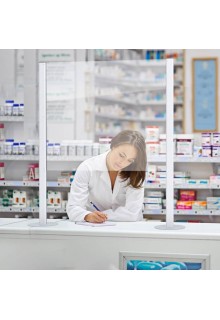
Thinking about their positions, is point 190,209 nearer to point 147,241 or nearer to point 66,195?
point 147,241

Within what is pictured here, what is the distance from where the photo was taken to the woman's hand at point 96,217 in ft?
13.0

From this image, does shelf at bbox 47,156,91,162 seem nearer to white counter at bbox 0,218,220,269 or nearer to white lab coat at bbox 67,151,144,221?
white lab coat at bbox 67,151,144,221

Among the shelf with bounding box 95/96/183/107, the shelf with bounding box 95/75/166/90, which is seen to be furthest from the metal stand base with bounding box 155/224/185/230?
the shelf with bounding box 95/75/166/90

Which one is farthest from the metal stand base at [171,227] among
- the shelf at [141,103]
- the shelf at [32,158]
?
the shelf at [141,103]

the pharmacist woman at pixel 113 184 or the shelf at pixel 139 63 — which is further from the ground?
the shelf at pixel 139 63

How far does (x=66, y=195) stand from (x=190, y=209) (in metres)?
0.98

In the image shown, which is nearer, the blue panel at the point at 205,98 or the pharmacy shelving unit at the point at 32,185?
the blue panel at the point at 205,98

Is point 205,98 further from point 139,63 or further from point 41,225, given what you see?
point 41,225

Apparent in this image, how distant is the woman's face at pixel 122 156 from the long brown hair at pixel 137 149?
0.02 metres

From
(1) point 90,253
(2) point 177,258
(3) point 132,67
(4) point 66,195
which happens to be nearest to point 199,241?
(2) point 177,258

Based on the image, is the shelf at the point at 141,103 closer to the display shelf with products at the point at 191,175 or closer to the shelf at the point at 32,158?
the display shelf with products at the point at 191,175

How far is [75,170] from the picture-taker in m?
3.99

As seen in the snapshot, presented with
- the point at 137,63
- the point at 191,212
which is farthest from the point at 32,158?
the point at 191,212

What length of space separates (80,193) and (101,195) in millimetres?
167
